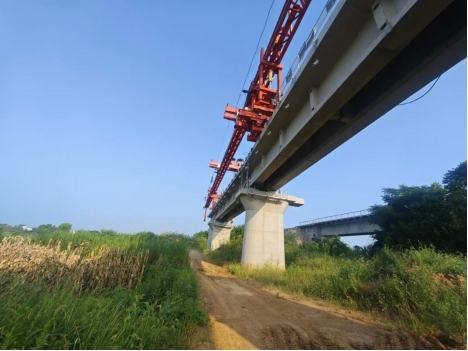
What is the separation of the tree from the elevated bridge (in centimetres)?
859

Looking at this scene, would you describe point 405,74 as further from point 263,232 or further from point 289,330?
point 263,232

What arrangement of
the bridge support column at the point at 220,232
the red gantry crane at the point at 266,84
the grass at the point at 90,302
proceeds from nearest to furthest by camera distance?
→ the grass at the point at 90,302 → the red gantry crane at the point at 266,84 → the bridge support column at the point at 220,232

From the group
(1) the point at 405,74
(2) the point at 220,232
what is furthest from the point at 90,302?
(2) the point at 220,232

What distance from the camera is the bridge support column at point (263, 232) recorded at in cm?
1479

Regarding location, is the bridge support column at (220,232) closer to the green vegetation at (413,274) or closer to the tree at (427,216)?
the green vegetation at (413,274)

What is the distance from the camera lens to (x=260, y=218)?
51.5 feet

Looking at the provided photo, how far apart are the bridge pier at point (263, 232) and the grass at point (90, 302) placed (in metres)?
8.02

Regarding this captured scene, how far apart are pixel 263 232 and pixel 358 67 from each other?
450 inches

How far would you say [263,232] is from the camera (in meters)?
15.4

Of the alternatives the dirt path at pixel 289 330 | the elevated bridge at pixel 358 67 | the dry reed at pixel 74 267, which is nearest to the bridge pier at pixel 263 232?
the elevated bridge at pixel 358 67

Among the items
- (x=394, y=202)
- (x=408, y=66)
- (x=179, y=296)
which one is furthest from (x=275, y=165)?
(x=394, y=202)

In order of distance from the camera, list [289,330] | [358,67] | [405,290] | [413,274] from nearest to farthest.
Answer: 1. [289,330]
2. [405,290]
3. [413,274]
4. [358,67]

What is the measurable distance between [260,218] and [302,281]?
274 inches

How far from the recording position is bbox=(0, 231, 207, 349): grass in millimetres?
2576
